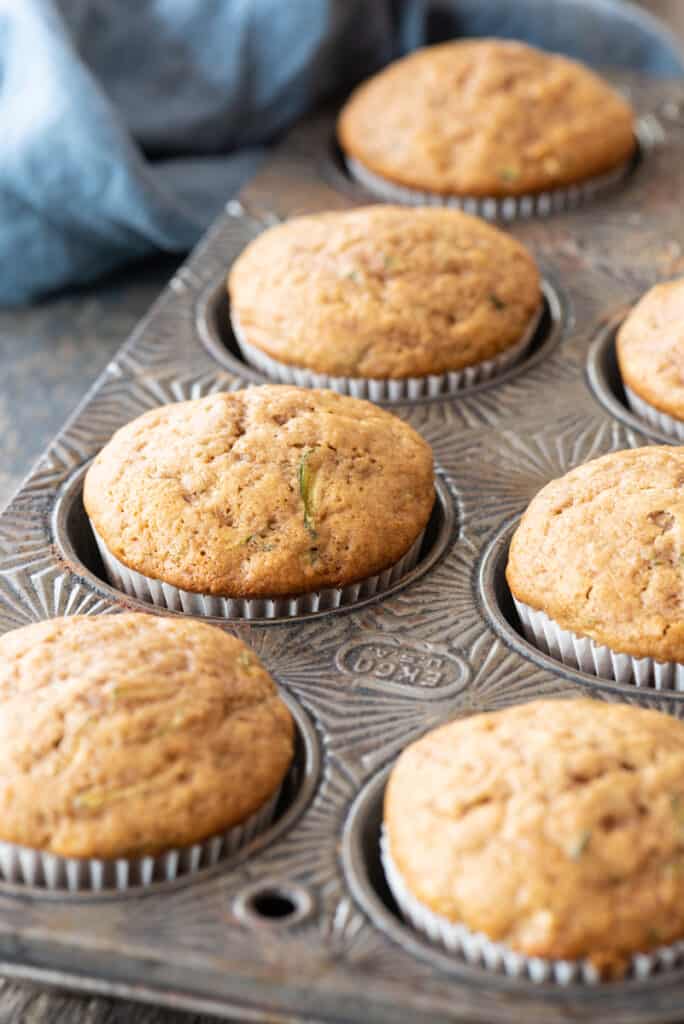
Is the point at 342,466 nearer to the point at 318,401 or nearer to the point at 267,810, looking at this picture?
the point at 318,401

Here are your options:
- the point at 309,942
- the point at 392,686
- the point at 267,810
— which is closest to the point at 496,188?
the point at 392,686

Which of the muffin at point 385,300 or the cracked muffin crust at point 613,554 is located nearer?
the cracked muffin crust at point 613,554

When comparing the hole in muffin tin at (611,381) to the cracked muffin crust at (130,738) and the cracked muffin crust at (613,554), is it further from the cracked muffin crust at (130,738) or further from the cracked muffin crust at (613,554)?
the cracked muffin crust at (130,738)

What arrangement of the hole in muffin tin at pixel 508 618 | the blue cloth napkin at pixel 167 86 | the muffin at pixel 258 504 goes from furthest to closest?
the blue cloth napkin at pixel 167 86
the muffin at pixel 258 504
the hole in muffin tin at pixel 508 618

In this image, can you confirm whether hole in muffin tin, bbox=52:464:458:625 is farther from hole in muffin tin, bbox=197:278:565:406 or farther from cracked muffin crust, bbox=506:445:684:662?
hole in muffin tin, bbox=197:278:565:406

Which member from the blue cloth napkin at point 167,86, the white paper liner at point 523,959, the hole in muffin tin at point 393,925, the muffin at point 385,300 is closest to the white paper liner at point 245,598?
the hole in muffin tin at point 393,925

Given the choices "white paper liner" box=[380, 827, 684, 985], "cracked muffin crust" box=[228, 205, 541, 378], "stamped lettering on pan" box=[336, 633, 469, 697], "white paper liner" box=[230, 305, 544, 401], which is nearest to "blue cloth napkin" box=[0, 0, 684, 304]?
"cracked muffin crust" box=[228, 205, 541, 378]
